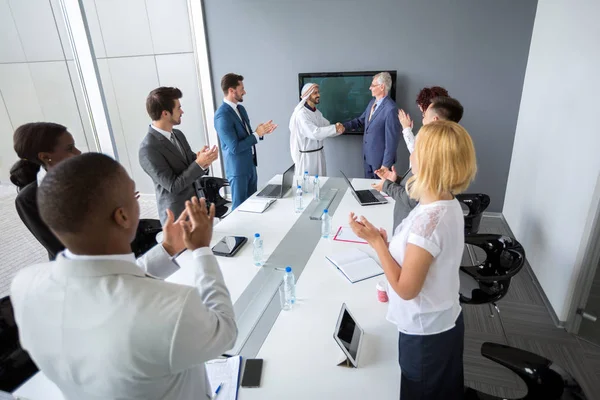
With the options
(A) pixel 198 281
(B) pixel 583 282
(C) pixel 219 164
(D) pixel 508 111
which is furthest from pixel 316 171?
(A) pixel 198 281

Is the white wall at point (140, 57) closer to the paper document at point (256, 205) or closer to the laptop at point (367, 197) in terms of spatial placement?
the paper document at point (256, 205)

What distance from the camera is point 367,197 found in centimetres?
312

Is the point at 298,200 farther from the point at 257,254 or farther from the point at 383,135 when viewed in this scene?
the point at 383,135

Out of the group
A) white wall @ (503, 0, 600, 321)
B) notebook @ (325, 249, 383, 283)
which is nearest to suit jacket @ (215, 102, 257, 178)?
notebook @ (325, 249, 383, 283)

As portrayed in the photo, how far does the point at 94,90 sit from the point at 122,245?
405 centimetres

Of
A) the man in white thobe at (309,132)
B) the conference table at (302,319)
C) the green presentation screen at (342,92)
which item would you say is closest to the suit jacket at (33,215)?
the conference table at (302,319)

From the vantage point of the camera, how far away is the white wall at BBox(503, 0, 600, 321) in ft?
7.90

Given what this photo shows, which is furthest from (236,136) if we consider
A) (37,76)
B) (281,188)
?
(37,76)

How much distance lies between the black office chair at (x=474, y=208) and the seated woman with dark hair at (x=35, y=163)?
2868 mm

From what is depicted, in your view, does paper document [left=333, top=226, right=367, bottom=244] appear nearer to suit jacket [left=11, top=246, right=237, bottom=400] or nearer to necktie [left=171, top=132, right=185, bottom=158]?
necktie [left=171, top=132, right=185, bottom=158]

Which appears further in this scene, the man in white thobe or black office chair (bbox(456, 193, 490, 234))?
the man in white thobe

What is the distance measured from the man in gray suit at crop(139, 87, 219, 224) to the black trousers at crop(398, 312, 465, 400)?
77.5 inches

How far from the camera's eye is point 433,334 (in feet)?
4.43

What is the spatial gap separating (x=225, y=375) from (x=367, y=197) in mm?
2095
